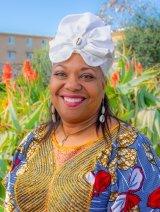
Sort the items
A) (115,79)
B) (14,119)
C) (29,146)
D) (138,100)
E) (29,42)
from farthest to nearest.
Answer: (29,42), (115,79), (138,100), (14,119), (29,146)

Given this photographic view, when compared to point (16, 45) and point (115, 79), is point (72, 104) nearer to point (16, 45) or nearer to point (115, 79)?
point (115, 79)

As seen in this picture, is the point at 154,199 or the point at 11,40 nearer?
the point at 154,199

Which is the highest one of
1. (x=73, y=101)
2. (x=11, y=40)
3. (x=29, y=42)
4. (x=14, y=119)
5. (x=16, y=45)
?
(x=73, y=101)

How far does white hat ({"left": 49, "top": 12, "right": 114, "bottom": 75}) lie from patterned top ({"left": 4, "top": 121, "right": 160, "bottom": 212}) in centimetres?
25

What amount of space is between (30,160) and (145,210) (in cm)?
44

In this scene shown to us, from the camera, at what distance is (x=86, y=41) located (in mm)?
1953

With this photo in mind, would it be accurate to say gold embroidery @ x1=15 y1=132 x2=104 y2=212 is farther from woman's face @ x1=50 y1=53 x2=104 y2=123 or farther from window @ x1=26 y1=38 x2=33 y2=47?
window @ x1=26 y1=38 x2=33 y2=47

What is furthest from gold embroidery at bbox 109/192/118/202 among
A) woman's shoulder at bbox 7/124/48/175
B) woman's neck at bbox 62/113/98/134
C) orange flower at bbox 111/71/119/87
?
orange flower at bbox 111/71/119/87

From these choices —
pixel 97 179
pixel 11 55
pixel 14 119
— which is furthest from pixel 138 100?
pixel 11 55

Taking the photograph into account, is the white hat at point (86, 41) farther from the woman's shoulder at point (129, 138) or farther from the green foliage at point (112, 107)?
the green foliage at point (112, 107)

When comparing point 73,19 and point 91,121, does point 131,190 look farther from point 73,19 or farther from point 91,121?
point 73,19

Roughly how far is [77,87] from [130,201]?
1.31 ft

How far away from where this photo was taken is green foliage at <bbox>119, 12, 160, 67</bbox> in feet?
62.7

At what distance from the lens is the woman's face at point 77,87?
6.34 ft
